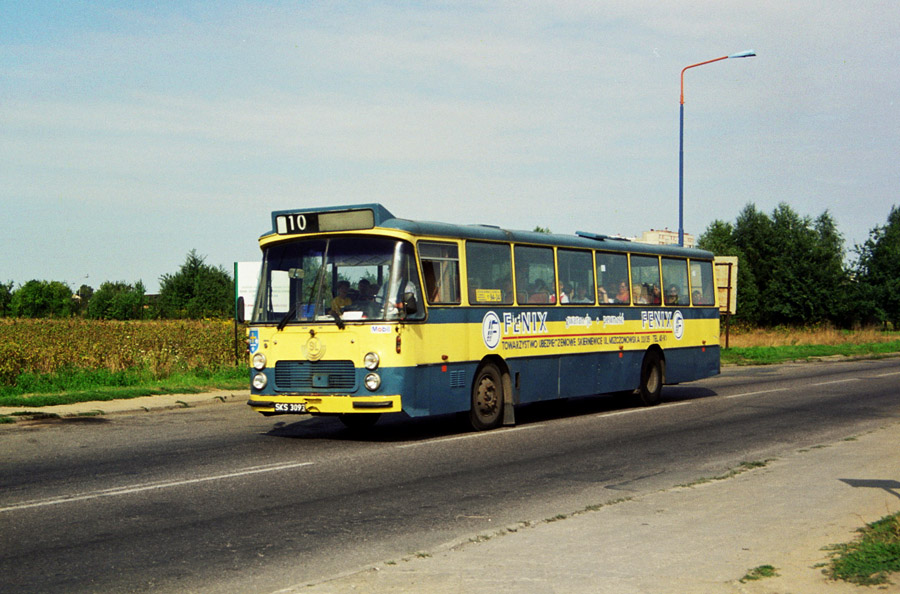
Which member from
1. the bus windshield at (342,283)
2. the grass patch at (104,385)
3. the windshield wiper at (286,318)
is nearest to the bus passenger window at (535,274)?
the bus windshield at (342,283)

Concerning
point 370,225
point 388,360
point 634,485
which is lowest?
point 634,485

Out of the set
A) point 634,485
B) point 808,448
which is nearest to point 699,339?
point 808,448

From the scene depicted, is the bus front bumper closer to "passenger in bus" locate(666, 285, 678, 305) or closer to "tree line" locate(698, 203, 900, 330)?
"passenger in bus" locate(666, 285, 678, 305)

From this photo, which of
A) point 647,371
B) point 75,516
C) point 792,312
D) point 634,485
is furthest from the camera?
point 792,312

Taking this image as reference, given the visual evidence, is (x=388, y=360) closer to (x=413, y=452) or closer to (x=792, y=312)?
(x=413, y=452)

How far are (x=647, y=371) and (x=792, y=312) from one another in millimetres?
61658

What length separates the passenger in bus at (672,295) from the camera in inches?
766

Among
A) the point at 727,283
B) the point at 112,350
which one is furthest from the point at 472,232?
the point at 727,283

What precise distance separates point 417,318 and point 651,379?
7.44 metres

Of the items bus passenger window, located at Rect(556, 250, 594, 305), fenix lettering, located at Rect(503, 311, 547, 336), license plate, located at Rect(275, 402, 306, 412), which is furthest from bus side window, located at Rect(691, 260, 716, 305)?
license plate, located at Rect(275, 402, 306, 412)

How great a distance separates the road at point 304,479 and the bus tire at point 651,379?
18.5 inches

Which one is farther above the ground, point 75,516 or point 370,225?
point 370,225

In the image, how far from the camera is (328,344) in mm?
13047

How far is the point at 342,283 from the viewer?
13266 millimetres
